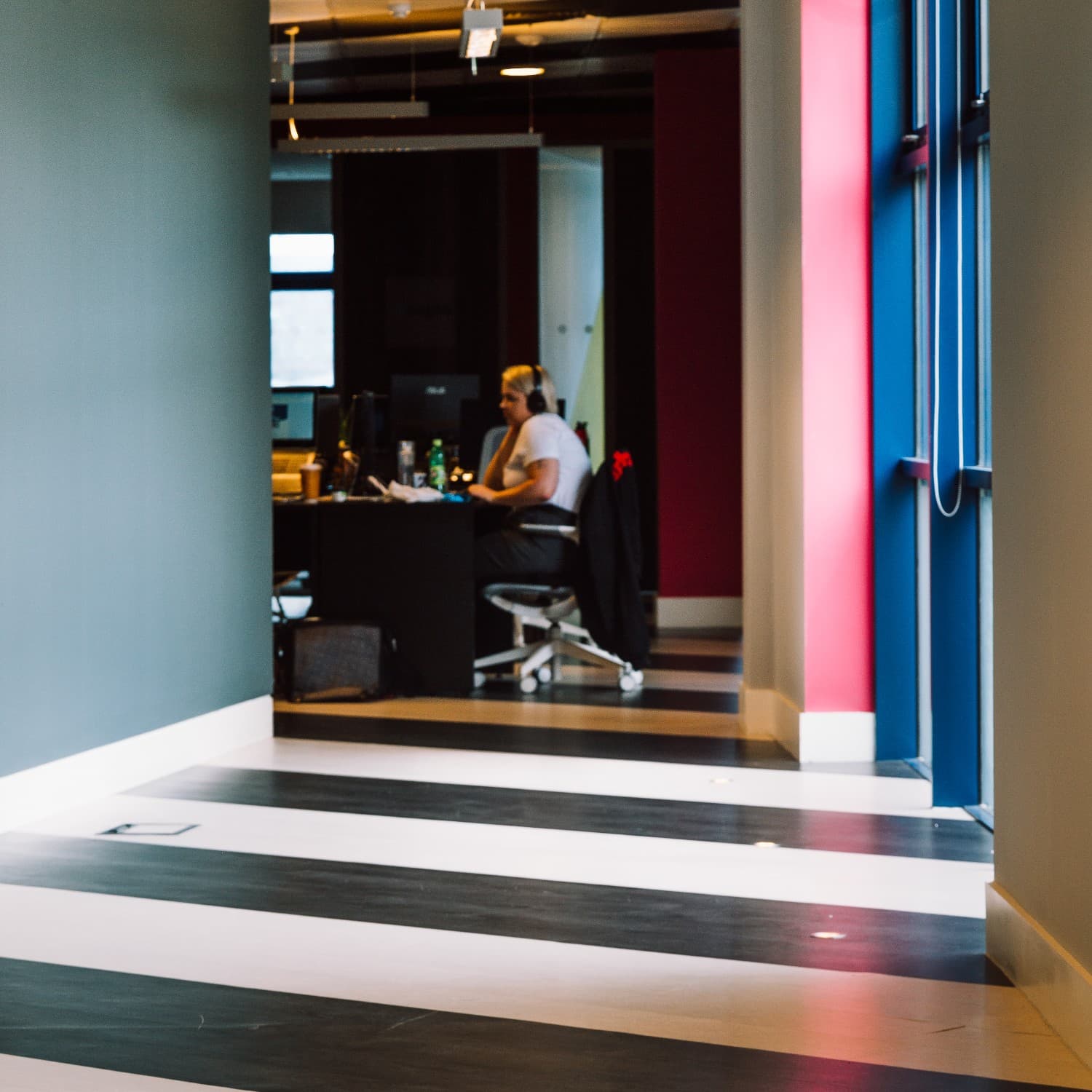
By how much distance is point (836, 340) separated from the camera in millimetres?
5250

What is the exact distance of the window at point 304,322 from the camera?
1203cm

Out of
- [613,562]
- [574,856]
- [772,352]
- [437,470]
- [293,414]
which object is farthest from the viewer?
[293,414]

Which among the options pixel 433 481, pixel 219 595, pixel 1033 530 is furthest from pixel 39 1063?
pixel 433 481

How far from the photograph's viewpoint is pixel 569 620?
9695 mm

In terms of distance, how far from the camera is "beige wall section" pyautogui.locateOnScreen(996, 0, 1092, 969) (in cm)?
257

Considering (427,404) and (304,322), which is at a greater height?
(304,322)

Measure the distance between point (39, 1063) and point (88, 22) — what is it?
3318 millimetres

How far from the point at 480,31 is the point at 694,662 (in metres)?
3.25

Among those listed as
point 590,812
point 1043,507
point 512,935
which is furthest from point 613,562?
point 1043,507

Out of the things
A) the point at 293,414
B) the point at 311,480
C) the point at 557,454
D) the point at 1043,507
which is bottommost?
the point at 1043,507

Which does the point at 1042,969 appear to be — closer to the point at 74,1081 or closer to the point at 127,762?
the point at 74,1081

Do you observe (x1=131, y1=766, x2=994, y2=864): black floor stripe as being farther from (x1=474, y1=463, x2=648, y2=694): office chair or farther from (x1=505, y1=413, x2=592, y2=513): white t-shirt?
(x1=505, y1=413, x2=592, y2=513): white t-shirt

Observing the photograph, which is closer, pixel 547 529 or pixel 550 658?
pixel 547 529

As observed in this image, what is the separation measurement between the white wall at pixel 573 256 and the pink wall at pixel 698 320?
7.73ft
